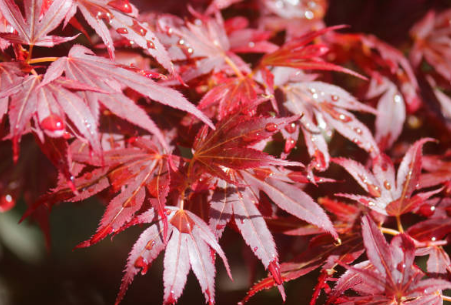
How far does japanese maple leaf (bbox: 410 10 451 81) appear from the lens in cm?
104

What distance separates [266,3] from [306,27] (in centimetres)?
13

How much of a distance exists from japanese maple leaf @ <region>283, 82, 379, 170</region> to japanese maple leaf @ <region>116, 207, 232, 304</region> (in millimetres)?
286

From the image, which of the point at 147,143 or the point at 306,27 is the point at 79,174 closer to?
the point at 147,143

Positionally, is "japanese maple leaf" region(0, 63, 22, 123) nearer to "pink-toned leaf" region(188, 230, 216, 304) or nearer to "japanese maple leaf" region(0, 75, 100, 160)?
"japanese maple leaf" region(0, 75, 100, 160)

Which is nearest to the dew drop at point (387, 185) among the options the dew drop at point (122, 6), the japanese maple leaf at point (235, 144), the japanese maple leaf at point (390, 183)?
the japanese maple leaf at point (390, 183)

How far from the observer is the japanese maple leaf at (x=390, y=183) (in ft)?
2.42

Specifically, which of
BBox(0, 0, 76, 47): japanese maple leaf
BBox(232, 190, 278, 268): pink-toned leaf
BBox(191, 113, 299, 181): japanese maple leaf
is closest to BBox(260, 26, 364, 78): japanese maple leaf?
BBox(191, 113, 299, 181): japanese maple leaf

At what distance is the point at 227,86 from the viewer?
773 millimetres

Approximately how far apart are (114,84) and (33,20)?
16 centimetres

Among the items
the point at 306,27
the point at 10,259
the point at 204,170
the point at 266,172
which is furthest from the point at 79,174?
the point at 10,259

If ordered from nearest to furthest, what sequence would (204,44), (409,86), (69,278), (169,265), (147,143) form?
(169,265)
(147,143)
(204,44)
(409,86)
(69,278)

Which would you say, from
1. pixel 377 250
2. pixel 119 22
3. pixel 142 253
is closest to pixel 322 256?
pixel 377 250

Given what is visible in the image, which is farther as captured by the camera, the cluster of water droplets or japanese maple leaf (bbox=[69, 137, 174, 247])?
the cluster of water droplets

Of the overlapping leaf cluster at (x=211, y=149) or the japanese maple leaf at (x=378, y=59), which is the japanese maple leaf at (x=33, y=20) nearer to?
the overlapping leaf cluster at (x=211, y=149)
